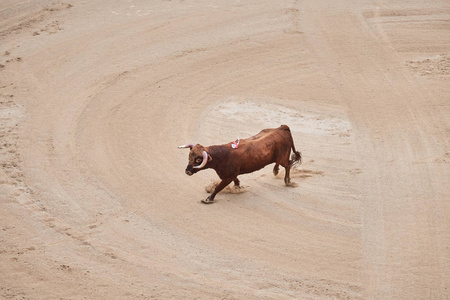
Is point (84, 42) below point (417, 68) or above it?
above

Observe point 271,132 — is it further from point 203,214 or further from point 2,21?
point 2,21

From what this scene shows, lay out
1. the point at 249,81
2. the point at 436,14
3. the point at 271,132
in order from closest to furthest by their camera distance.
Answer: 1. the point at 271,132
2. the point at 249,81
3. the point at 436,14

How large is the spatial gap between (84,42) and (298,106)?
833 centimetres

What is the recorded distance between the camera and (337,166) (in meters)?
17.5

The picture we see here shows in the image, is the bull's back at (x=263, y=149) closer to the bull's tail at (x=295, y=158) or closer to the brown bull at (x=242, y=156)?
the brown bull at (x=242, y=156)

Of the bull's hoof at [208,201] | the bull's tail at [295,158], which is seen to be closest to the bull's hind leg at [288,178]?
the bull's tail at [295,158]

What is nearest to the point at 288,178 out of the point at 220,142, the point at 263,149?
the point at 263,149

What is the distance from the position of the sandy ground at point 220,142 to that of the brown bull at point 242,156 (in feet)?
2.05

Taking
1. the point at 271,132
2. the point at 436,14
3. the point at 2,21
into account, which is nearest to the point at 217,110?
the point at 271,132

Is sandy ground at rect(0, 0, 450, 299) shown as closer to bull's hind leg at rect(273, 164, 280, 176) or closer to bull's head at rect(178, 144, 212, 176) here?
bull's hind leg at rect(273, 164, 280, 176)

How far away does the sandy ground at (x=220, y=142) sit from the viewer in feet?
43.6

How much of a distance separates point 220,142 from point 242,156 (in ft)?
9.18

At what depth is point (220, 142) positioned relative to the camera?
1852cm

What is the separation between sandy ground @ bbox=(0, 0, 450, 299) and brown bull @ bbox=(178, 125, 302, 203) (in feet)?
2.05
